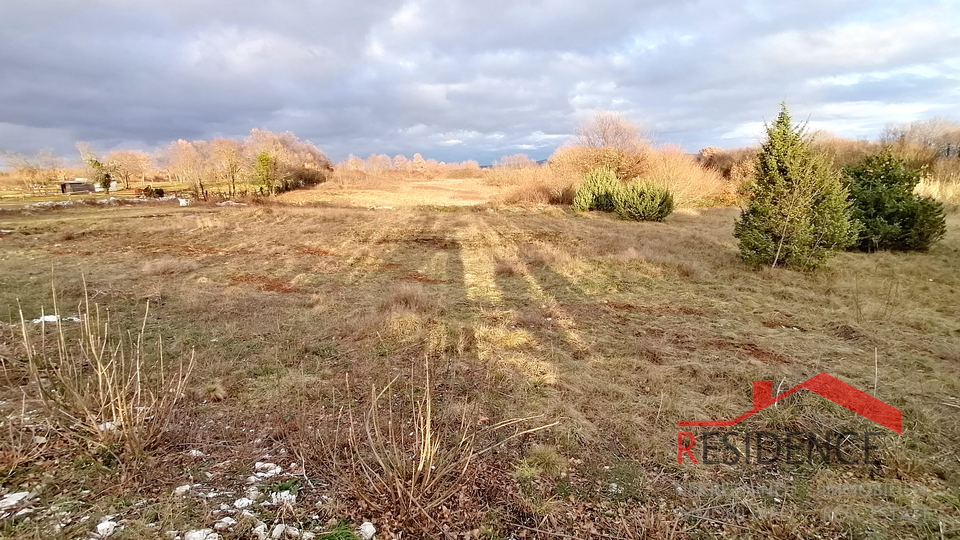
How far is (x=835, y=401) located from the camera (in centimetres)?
368

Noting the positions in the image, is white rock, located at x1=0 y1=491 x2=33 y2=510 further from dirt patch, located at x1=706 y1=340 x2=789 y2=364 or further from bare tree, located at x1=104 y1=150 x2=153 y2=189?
bare tree, located at x1=104 y1=150 x2=153 y2=189

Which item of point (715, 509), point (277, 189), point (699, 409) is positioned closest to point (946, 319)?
point (699, 409)

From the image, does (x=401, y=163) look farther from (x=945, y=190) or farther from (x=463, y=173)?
(x=945, y=190)

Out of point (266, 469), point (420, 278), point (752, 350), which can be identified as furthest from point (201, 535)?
point (420, 278)

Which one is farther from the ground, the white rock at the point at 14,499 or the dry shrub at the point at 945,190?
the dry shrub at the point at 945,190

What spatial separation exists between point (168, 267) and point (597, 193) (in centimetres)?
1782

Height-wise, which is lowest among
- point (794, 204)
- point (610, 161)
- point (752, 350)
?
point (752, 350)

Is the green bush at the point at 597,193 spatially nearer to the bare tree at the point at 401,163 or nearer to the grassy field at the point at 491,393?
the grassy field at the point at 491,393

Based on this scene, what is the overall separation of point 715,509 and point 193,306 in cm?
687

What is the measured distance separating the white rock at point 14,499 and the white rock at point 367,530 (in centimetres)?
184

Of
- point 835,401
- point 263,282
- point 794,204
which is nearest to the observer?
point 835,401

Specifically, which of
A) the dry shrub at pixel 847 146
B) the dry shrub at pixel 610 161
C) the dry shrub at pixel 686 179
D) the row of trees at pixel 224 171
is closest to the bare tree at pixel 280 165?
the row of trees at pixel 224 171

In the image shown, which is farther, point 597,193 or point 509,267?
point 597,193

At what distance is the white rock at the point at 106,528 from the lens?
2074mm
